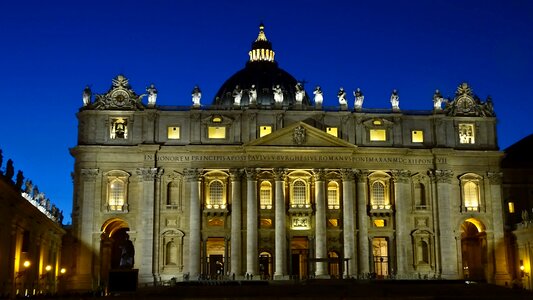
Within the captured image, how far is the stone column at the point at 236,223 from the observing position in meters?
75.2

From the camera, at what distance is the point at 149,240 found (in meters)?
75.1

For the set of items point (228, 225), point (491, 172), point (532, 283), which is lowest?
point (532, 283)

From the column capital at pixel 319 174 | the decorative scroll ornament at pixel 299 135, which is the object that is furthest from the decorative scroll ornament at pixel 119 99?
the column capital at pixel 319 174

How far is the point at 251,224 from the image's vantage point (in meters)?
75.5

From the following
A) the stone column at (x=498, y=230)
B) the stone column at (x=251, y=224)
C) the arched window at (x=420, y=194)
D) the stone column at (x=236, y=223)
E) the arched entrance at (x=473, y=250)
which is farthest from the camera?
the arched entrance at (x=473, y=250)

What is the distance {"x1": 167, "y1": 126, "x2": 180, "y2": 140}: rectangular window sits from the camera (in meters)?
78.7

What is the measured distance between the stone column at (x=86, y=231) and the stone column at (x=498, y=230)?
1582 inches

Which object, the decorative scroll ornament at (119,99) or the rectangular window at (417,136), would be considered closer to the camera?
the decorative scroll ornament at (119,99)

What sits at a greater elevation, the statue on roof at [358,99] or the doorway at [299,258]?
the statue on roof at [358,99]

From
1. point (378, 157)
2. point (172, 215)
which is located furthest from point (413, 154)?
point (172, 215)

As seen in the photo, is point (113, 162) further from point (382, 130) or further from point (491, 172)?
point (491, 172)

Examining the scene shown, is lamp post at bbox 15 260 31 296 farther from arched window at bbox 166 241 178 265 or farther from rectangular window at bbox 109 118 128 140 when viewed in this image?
rectangular window at bbox 109 118 128 140

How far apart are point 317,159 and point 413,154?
10.4 m

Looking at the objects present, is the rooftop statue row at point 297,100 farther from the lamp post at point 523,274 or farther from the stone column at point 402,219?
the lamp post at point 523,274
